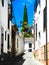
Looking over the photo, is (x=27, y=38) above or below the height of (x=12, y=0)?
below

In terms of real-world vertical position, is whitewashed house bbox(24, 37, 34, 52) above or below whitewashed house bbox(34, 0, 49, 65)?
below

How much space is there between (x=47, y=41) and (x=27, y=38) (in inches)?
1275

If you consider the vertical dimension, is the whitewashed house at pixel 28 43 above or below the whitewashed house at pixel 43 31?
below

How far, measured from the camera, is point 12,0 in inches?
1184

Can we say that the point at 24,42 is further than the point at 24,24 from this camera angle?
No

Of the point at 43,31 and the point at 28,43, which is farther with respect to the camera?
the point at 28,43

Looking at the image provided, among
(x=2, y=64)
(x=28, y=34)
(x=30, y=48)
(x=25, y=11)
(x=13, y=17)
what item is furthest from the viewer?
(x=25, y=11)

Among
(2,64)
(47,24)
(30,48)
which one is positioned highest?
(47,24)

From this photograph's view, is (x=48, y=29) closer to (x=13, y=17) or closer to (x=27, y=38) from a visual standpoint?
(x=13, y=17)

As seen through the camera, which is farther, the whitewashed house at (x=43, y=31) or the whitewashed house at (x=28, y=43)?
the whitewashed house at (x=28, y=43)

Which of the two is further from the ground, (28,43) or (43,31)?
(43,31)

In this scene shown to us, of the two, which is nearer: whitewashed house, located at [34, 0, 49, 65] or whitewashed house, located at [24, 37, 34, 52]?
whitewashed house, located at [34, 0, 49, 65]

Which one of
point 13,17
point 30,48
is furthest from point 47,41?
point 30,48

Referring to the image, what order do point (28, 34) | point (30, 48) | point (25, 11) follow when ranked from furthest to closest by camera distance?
point (25, 11) → point (28, 34) → point (30, 48)
